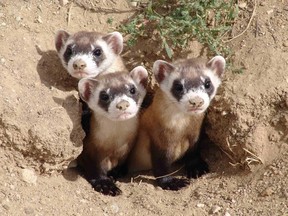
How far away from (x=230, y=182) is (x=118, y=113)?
48.4 inches

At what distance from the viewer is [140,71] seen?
5.89 meters

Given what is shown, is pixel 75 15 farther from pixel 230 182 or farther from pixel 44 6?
pixel 230 182

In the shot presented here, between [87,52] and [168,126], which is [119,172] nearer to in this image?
[168,126]

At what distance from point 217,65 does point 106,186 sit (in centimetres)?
161

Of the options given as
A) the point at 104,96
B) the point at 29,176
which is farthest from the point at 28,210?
the point at 104,96

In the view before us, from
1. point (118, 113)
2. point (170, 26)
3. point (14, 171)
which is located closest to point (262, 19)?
point (170, 26)

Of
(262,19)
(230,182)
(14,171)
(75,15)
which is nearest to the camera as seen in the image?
(14,171)

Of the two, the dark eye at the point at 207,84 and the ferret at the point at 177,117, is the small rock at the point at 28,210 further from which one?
the dark eye at the point at 207,84

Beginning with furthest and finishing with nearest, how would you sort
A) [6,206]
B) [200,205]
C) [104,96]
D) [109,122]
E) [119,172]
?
[119,172] → [109,122] → [104,96] → [200,205] → [6,206]

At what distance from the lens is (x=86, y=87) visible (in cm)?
587

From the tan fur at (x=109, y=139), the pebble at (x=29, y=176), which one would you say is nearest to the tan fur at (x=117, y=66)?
the tan fur at (x=109, y=139)

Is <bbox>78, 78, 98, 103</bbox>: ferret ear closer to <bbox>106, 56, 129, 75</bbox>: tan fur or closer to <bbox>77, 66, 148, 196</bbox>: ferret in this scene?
<bbox>77, 66, 148, 196</bbox>: ferret

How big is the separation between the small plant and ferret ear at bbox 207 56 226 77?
24 centimetres

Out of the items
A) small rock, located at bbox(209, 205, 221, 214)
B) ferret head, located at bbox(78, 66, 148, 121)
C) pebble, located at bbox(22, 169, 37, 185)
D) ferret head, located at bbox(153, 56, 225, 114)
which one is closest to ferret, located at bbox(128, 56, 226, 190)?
ferret head, located at bbox(153, 56, 225, 114)
